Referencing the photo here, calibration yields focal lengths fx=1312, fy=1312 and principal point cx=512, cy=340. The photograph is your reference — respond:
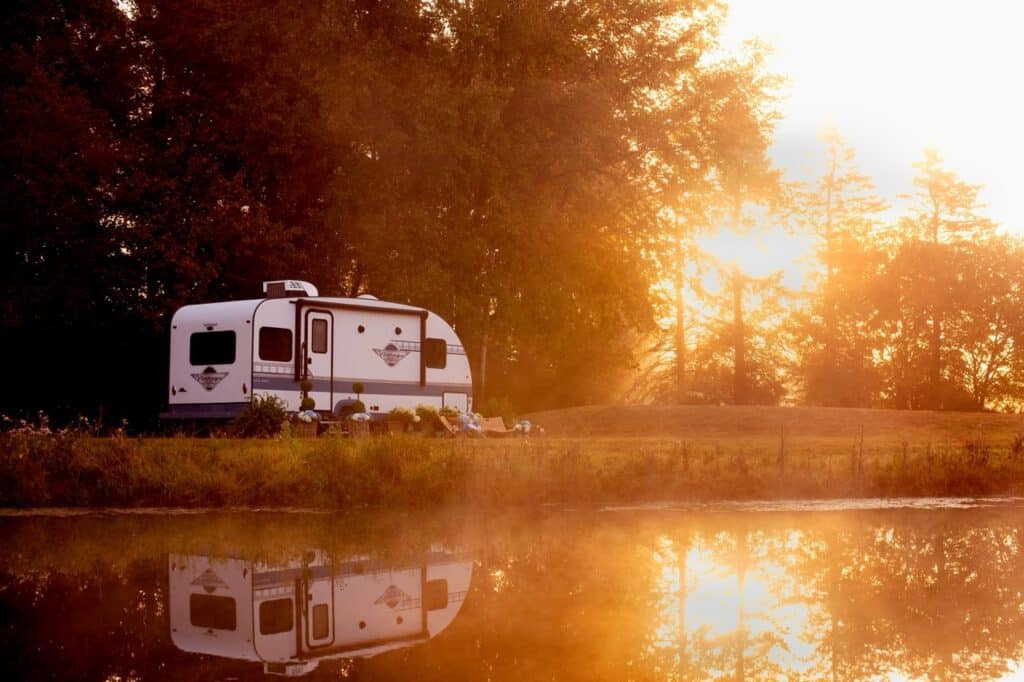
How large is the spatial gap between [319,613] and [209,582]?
165cm

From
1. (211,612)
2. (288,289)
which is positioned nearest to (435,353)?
(288,289)

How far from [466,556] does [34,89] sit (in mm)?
23027

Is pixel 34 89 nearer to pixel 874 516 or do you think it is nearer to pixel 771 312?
pixel 874 516

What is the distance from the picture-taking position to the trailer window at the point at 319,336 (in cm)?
2638

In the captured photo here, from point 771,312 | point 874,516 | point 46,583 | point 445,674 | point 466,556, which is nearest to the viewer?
point 445,674

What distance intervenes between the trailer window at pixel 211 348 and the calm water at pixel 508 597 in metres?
11.5

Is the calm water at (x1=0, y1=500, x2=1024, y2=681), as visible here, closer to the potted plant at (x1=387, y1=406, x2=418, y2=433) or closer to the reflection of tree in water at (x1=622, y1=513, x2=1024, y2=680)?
the reflection of tree in water at (x1=622, y1=513, x2=1024, y2=680)

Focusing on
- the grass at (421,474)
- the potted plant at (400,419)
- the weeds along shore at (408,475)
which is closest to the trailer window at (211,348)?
the potted plant at (400,419)

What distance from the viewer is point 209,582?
992cm

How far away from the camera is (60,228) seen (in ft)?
102

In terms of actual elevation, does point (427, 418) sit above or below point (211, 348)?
below

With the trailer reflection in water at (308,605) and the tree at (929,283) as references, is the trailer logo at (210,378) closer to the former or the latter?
the trailer reflection in water at (308,605)

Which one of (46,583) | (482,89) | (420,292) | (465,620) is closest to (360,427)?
(420,292)

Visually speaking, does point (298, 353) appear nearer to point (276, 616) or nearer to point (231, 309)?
point (231, 309)
